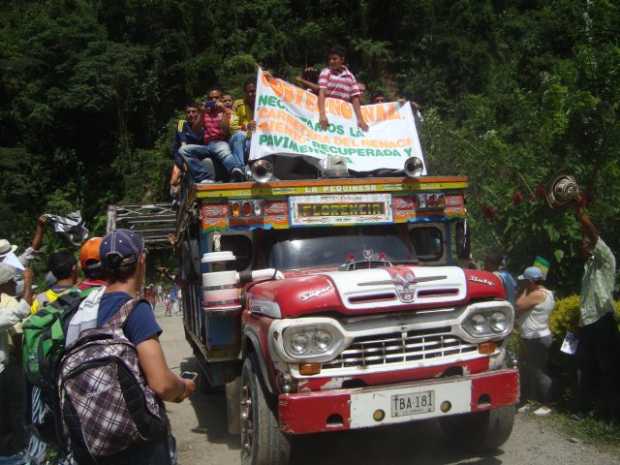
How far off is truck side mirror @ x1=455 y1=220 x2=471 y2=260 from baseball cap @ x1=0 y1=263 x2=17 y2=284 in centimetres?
426

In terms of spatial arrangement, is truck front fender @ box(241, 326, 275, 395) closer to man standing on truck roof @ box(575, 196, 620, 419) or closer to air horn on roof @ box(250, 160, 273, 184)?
air horn on roof @ box(250, 160, 273, 184)

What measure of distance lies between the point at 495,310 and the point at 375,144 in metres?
3.00

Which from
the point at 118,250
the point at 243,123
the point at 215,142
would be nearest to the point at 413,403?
the point at 118,250

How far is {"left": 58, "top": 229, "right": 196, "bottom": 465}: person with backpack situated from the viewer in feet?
9.62

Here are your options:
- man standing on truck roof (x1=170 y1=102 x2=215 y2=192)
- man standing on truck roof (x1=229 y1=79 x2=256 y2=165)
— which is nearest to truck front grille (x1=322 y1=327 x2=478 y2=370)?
man standing on truck roof (x1=170 y1=102 x2=215 y2=192)

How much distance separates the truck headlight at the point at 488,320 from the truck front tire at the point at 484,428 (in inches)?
27.9

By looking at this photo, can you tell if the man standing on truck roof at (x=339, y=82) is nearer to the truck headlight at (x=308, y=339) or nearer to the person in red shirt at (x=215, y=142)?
the person in red shirt at (x=215, y=142)

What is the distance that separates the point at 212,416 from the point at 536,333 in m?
3.71

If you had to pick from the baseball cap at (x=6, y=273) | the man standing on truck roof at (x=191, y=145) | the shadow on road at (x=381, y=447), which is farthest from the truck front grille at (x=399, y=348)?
the man standing on truck roof at (x=191, y=145)

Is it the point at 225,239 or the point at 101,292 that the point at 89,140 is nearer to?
the point at 225,239

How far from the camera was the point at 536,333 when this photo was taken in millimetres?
6945

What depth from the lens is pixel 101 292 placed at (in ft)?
10.7

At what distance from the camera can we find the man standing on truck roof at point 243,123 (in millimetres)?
7828

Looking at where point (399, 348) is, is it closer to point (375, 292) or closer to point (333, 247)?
point (375, 292)
